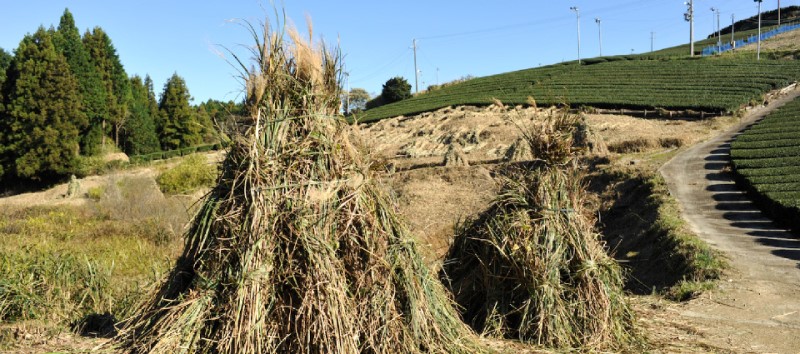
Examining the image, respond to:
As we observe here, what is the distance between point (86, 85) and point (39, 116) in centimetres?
613

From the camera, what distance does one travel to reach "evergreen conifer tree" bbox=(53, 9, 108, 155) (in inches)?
1737

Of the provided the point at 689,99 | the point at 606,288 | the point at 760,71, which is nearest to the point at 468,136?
the point at 689,99

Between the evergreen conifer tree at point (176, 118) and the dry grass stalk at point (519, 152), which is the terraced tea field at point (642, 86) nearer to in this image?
the dry grass stalk at point (519, 152)

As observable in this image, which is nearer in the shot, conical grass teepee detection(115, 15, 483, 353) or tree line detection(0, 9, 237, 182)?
conical grass teepee detection(115, 15, 483, 353)

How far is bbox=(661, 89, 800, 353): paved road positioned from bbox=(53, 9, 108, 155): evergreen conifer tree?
36.8m

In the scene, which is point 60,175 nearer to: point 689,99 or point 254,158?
point 689,99

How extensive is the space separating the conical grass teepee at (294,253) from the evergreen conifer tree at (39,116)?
129 ft

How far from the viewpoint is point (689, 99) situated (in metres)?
35.8

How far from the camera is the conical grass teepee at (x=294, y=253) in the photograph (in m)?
4.18

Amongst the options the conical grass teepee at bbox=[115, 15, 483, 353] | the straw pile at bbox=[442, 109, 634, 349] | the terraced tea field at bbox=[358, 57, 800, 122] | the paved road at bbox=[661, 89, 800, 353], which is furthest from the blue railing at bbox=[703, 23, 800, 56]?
the conical grass teepee at bbox=[115, 15, 483, 353]

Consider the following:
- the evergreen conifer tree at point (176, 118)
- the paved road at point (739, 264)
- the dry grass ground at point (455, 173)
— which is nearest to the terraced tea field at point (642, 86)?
the dry grass ground at point (455, 173)

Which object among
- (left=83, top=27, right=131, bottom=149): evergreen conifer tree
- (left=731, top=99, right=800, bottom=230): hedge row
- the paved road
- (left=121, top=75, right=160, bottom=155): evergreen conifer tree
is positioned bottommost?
the paved road

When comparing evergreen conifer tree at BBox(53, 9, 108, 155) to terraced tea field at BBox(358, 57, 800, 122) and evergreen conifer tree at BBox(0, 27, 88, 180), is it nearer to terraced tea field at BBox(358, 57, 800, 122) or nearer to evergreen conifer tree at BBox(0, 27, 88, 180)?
evergreen conifer tree at BBox(0, 27, 88, 180)

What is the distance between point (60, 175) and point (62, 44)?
9.54 meters
